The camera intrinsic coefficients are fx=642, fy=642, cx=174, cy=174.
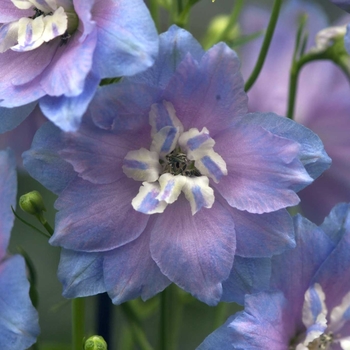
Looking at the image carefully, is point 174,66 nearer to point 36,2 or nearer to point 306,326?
point 36,2

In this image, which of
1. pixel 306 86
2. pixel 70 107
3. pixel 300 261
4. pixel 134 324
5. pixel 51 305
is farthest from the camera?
pixel 51 305

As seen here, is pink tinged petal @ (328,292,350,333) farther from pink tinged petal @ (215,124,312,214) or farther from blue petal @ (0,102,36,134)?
blue petal @ (0,102,36,134)

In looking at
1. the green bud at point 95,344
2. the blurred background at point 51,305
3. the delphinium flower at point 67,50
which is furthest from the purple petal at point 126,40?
the blurred background at point 51,305

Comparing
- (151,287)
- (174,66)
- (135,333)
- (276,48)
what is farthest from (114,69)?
(276,48)

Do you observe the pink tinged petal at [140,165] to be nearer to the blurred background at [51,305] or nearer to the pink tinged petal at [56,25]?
the pink tinged petal at [56,25]

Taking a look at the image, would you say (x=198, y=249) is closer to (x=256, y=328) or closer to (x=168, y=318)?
(x=256, y=328)

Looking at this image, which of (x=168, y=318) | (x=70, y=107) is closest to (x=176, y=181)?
(x=70, y=107)

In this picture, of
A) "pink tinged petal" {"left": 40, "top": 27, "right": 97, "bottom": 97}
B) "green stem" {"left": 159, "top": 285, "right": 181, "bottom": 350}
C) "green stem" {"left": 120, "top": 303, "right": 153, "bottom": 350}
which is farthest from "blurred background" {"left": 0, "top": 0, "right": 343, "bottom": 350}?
"pink tinged petal" {"left": 40, "top": 27, "right": 97, "bottom": 97}

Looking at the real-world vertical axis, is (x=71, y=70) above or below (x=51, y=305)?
above
